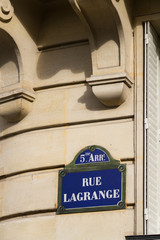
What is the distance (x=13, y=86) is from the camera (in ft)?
43.9

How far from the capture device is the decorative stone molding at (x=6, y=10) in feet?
42.9

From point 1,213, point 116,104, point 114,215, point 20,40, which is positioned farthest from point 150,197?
point 20,40

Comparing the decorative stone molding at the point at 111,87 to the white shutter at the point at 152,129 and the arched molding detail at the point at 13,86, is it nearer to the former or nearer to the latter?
the white shutter at the point at 152,129

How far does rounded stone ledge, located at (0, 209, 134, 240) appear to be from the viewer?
12.1 meters

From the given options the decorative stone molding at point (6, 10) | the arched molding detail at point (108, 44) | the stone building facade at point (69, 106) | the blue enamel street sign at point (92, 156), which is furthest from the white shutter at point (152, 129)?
the decorative stone molding at point (6, 10)

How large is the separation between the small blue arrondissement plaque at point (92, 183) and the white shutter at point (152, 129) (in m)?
0.38

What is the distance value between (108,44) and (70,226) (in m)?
2.67

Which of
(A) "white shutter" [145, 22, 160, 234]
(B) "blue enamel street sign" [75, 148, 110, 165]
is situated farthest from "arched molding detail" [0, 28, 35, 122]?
(A) "white shutter" [145, 22, 160, 234]

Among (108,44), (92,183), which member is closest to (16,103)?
(108,44)

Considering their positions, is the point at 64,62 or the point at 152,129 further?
the point at 64,62

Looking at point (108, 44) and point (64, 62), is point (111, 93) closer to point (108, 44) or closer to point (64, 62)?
point (108, 44)

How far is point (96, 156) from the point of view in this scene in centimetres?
1259

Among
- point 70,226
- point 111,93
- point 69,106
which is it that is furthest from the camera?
point 69,106

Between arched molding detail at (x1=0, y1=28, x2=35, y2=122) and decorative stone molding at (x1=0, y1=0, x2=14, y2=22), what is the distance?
0.61ft
